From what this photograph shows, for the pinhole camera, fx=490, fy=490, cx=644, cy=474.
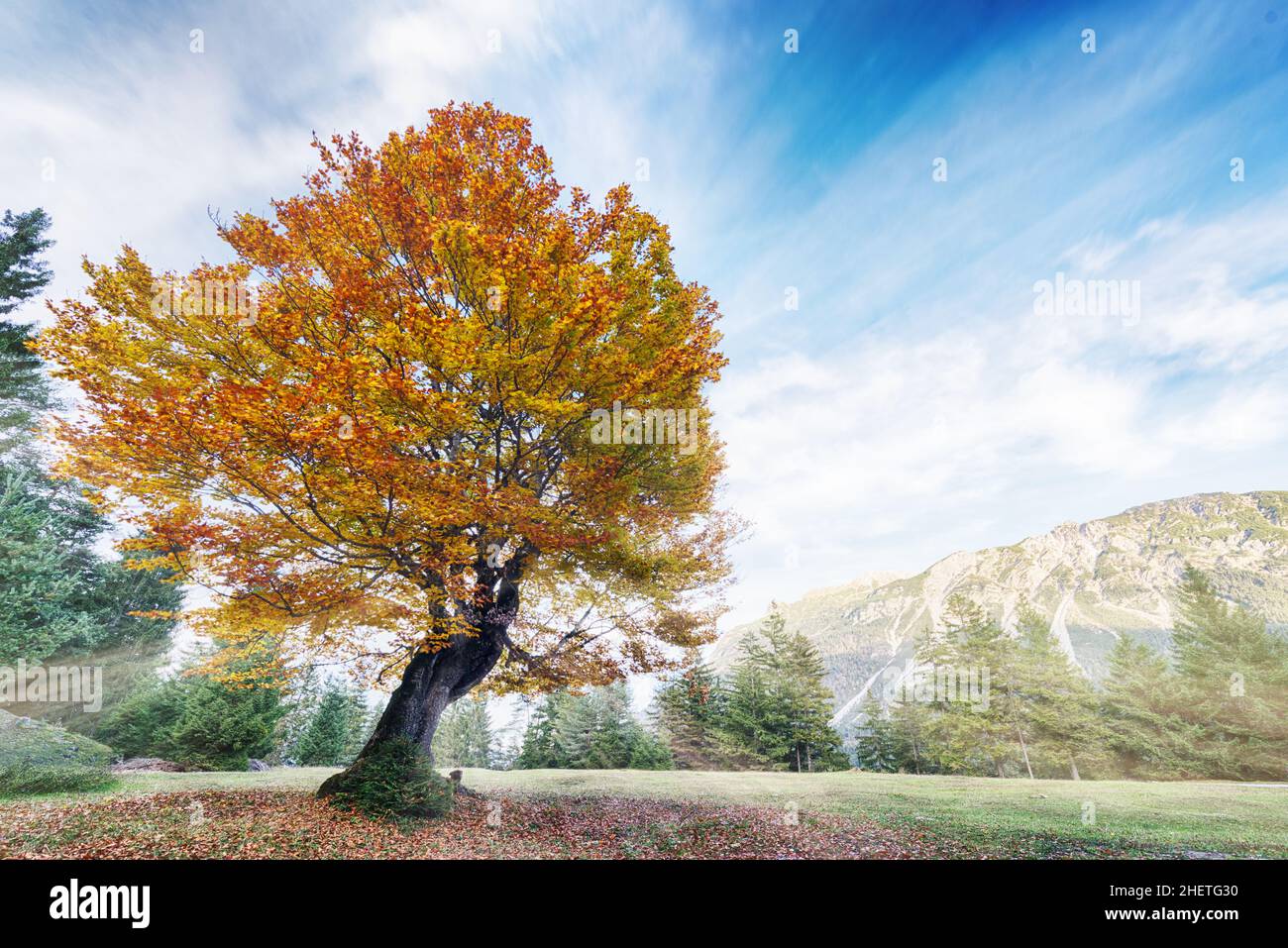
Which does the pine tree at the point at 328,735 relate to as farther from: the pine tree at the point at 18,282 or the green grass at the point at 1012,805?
the pine tree at the point at 18,282

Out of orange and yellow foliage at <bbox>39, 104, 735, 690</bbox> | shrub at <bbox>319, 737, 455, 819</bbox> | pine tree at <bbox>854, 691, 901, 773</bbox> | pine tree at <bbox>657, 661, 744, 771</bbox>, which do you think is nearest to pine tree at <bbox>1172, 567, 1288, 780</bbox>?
pine tree at <bbox>854, 691, 901, 773</bbox>

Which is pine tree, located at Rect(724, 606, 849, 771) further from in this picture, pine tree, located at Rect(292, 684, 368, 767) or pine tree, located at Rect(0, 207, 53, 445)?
pine tree, located at Rect(0, 207, 53, 445)

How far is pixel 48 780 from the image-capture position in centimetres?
928

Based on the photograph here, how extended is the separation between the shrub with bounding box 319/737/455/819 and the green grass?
3.62 m

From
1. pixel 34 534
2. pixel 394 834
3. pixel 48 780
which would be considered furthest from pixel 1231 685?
pixel 34 534

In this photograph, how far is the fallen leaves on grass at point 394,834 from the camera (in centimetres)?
616

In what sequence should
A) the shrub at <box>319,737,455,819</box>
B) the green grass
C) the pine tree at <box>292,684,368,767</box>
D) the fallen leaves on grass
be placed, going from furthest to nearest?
the pine tree at <box>292,684,368,767</box>, the shrub at <box>319,737,455,819</box>, the green grass, the fallen leaves on grass

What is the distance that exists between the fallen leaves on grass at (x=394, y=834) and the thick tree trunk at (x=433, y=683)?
154 cm

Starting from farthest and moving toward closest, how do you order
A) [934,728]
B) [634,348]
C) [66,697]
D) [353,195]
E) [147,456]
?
[934,728] < [66,697] < [353,195] < [634,348] < [147,456]

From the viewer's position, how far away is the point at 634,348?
845 cm

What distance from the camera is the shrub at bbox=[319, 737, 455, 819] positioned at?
820 centimetres
